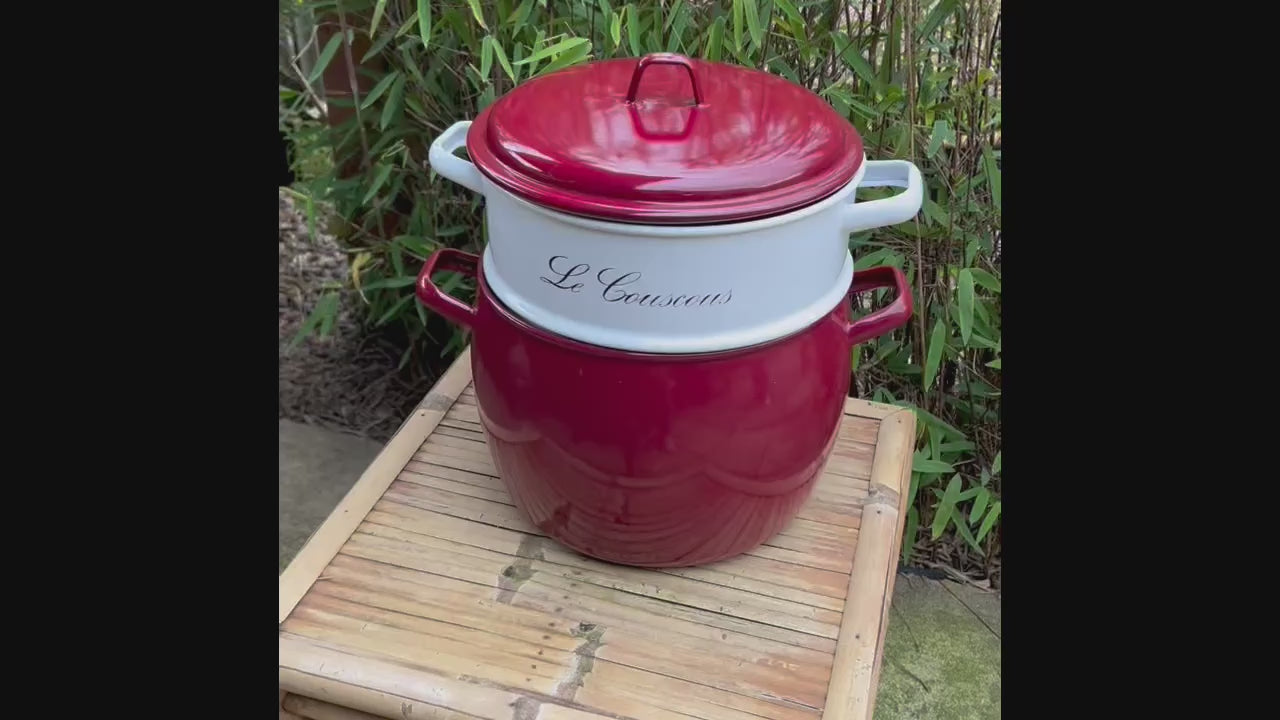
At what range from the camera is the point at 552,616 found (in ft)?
3.71

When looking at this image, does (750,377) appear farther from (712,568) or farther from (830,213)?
(712,568)

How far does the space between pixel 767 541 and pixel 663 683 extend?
0.26 metres

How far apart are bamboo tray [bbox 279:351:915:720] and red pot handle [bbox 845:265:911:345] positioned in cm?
27

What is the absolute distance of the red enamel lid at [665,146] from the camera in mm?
927

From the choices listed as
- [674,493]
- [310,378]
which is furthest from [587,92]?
[310,378]

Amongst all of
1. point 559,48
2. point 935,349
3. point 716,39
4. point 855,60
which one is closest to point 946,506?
point 935,349

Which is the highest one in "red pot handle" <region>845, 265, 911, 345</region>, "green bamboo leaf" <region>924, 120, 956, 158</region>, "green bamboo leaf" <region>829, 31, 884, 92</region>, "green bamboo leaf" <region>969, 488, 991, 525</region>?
"green bamboo leaf" <region>829, 31, 884, 92</region>

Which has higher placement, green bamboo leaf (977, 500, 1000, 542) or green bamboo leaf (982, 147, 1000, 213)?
green bamboo leaf (982, 147, 1000, 213)

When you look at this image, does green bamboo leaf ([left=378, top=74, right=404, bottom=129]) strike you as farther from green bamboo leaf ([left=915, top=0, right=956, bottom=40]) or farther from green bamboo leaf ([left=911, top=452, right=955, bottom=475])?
green bamboo leaf ([left=911, top=452, right=955, bottom=475])

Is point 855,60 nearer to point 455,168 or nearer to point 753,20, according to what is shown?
point 753,20

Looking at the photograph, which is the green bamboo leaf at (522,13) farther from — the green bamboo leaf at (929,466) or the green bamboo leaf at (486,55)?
the green bamboo leaf at (929,466)

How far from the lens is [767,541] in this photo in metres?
1.24

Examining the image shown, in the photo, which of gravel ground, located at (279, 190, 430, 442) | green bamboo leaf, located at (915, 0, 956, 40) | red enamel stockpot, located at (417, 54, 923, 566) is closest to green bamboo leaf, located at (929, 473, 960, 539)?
red enamel stockpot, located at (417, 54, 923, 566)

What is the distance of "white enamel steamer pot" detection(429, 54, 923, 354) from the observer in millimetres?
935
